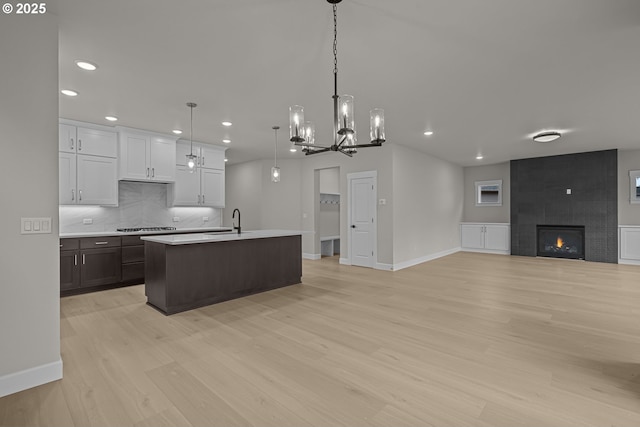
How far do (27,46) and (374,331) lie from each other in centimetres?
368

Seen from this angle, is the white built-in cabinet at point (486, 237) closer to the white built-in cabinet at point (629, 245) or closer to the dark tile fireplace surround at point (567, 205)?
the dark tile fireplace surround at point (567, 205)

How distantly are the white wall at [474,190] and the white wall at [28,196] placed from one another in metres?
10.1

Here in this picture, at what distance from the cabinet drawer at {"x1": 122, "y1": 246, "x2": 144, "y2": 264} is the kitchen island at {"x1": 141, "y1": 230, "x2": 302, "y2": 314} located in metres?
1.06

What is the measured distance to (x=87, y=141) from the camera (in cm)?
505

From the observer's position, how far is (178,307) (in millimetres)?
3789

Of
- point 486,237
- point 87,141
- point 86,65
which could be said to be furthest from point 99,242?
point 486,237

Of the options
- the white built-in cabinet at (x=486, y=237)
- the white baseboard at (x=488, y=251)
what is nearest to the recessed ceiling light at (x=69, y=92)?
the white built-in cabinet at (x=486, y=237)

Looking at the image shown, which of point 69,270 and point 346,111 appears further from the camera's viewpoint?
point 69,270

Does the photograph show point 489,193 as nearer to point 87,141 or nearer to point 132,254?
point 132,254

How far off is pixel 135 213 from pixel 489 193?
373 inches

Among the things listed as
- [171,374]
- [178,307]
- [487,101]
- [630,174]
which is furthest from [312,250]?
[630,174]

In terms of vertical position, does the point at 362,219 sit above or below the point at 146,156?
below

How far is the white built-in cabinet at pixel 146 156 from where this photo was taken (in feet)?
17.5

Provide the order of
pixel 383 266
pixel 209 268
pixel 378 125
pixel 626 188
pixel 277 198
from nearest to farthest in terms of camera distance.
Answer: pixel 378 125 < pixel 209 268 < pixel 383 266 < pixel 626 188 < pixel 277 198
